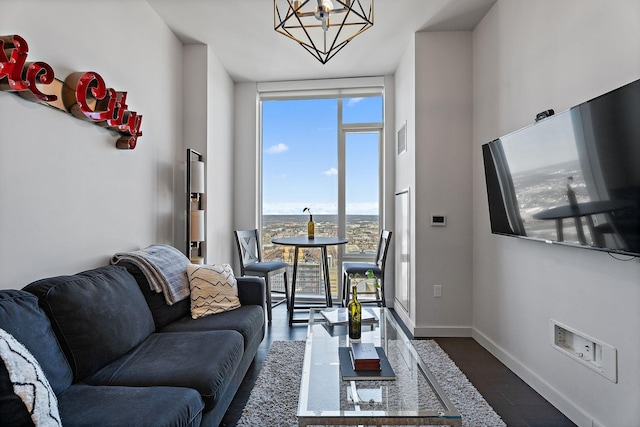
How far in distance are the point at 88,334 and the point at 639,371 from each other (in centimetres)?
253

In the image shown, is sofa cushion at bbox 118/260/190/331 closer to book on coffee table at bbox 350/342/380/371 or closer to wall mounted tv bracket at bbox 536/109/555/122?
book on coffee table at bbox 350/342/380/371

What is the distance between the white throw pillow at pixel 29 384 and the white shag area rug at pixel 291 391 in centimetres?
104

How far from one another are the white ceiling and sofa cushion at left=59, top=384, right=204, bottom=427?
9.44ft

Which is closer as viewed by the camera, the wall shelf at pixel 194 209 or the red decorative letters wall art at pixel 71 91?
the red decorative letters wall art at pixel 71 91

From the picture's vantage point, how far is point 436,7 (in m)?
2.92

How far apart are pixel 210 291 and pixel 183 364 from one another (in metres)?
0.91

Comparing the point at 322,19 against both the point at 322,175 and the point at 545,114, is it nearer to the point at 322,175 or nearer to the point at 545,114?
the point at 545,114

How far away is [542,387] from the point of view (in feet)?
7.14

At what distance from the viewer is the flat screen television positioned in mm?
1415

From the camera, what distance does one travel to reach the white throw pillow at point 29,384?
40.1 inches

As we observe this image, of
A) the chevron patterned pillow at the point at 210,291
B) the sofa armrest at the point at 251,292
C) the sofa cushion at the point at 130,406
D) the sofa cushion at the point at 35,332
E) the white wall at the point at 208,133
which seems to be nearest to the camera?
the sofa cushion at the point at 130,406

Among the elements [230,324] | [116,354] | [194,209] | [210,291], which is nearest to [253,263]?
[194,209]

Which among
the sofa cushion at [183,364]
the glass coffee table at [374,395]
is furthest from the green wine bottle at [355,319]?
the sofa cushion at [183,364]

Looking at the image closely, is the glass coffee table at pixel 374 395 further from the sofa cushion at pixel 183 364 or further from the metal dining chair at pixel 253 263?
the metal dining chair at pixel 253 263
